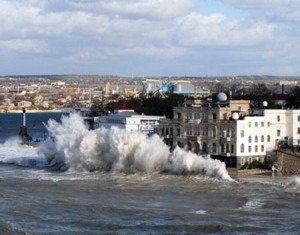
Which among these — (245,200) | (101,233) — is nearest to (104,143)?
(245,200)

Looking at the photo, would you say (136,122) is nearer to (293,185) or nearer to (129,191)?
(129,191)

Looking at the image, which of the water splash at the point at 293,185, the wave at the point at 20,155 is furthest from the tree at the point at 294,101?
the water splash at the point at 293,185

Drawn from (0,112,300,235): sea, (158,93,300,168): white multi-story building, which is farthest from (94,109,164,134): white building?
(158,93,300,168): white multi-story building

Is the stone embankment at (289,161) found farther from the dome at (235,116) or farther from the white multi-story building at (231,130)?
the dome at (235,116)

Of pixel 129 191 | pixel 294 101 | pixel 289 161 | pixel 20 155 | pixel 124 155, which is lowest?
pixel 129 191

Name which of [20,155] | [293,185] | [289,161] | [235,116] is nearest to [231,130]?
[235,116]

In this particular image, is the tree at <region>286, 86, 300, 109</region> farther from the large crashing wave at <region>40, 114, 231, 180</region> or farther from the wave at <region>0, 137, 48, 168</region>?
the wave at <region>0, 137, 48, 168</region>

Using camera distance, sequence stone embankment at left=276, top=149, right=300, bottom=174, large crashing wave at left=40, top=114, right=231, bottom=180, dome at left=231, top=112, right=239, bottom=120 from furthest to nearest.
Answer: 1. dome at left=231, top=112, right=239, bottom=120
2. stone embankment at left=276, top=149, right=300, bottom=174
3. large crashing wave at left=40, top=114, right=231, bottom=180
